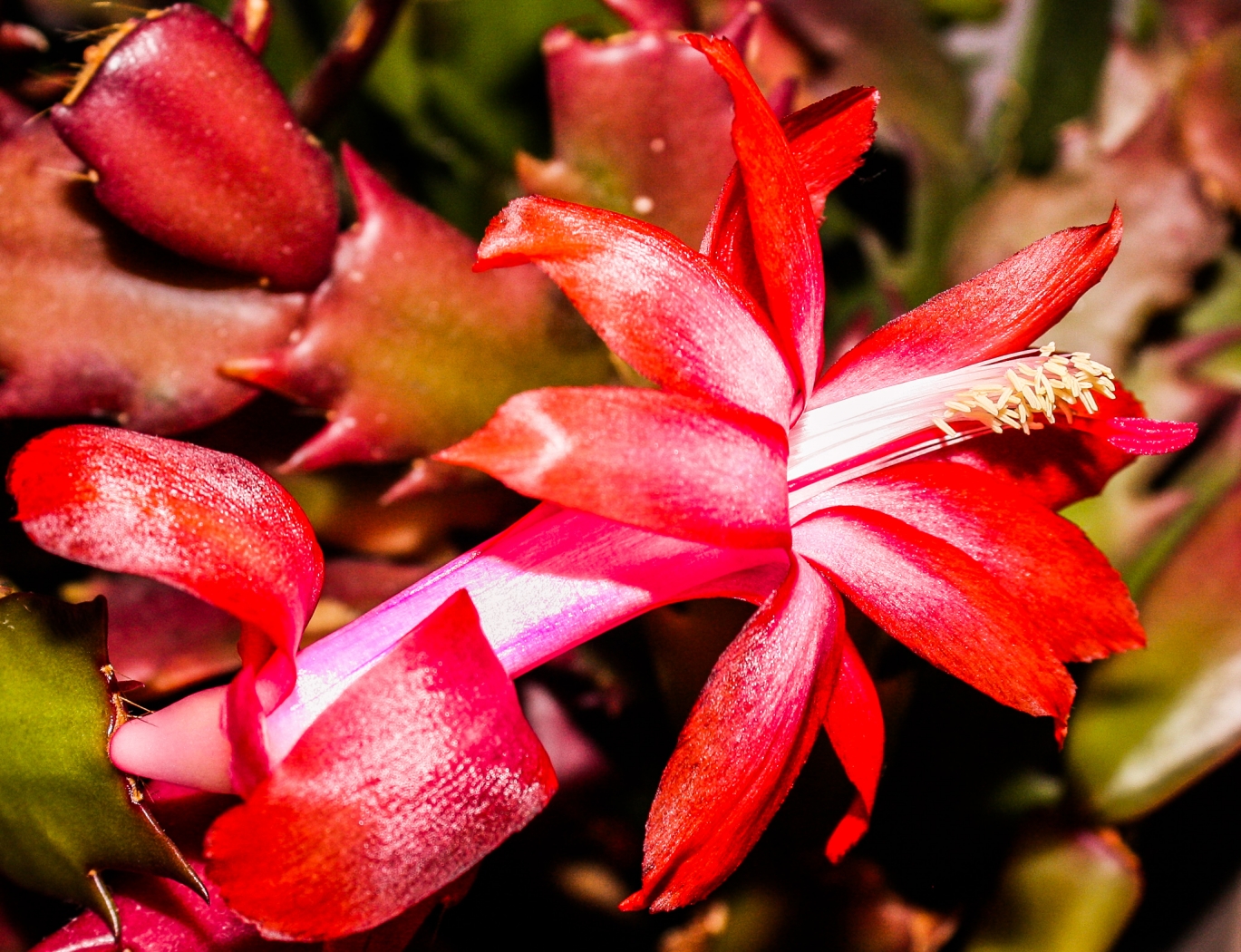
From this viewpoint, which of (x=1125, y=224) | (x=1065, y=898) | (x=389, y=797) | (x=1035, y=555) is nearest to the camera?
(x=389, y=797)

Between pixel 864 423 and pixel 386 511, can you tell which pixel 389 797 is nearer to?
pixel 864 423

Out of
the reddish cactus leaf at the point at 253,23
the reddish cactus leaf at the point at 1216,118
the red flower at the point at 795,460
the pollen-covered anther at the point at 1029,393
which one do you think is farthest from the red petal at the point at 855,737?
the reddish cactus leaf at the point at 1216,118

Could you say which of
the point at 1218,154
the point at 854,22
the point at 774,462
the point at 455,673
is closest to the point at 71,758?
the point at 455,673

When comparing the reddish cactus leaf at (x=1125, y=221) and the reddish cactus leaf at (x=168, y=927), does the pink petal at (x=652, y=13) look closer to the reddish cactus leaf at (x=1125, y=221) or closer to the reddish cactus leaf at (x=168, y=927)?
the reddish cactus leaf at (x=1125, y=221)

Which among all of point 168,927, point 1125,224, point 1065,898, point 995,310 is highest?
point 995,310

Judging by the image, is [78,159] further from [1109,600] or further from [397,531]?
[1109,600]

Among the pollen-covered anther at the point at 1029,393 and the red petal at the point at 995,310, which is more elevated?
the red petal at the point at 995,310

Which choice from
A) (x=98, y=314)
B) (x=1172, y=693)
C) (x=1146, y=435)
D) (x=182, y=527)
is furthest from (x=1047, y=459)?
(x=98, y=314)

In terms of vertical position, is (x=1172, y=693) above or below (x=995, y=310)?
below
